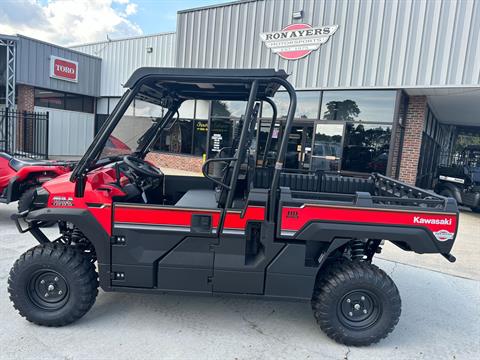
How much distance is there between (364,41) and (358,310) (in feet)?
27.5

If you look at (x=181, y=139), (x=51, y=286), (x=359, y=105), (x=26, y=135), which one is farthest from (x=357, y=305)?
(x=26, y=135)

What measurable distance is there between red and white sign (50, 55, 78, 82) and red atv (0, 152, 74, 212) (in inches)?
451

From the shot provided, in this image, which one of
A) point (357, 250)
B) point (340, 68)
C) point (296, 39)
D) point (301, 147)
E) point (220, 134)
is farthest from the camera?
point (220, 134)

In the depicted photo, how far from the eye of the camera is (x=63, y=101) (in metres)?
16.6

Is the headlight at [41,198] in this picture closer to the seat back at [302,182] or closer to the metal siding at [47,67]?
the seat back at [302,182]

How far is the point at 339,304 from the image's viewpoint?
2.83m

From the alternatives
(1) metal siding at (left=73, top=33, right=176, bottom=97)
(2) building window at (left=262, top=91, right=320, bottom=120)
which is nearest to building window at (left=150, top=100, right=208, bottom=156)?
(1) metal siding at (left=73, top=33, right=176, bottom=97)

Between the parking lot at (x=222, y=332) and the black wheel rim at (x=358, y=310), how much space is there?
20 cm

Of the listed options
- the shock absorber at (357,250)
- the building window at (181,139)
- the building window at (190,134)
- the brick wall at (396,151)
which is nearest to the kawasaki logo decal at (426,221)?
the shock absorber at (357,250)

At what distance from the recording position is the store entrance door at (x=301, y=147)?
10.4 metres

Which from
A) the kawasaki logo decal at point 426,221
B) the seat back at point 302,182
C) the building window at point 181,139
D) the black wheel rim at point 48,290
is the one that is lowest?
the black wheel rim at point 48,290

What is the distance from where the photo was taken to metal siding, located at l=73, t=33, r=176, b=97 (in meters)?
15.1

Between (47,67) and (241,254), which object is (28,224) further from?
(47,67)

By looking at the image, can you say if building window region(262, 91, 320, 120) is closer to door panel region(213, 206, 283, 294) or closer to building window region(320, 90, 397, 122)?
building window region(320, 90, 397, 122)
